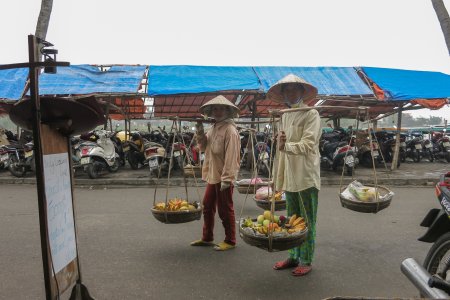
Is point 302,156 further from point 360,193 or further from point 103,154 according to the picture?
point 103,154

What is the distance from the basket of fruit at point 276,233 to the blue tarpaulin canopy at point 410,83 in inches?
295

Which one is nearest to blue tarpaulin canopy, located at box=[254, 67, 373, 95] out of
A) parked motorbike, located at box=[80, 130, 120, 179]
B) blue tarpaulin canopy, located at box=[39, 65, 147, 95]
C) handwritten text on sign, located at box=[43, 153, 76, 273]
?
blue tarpaulin canopy, located at box=[39, 65, 147, 95]

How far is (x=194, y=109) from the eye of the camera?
1413 cm

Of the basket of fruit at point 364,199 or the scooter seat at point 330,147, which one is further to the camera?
the scooter seat at point 330,147

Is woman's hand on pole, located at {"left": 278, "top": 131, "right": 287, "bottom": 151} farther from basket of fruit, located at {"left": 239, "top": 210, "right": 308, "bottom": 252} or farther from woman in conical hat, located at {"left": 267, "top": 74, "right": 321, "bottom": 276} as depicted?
basket of fruit, located at {"left": 239, "top": 210, "right": 308, "bottom": 252}

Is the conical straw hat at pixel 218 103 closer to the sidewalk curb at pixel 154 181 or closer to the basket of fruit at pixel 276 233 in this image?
the basket of fruit at pixel 276 233

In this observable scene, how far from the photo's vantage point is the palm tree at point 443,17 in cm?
962

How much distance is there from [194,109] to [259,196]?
9741 mm

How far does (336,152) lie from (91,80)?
253 inches

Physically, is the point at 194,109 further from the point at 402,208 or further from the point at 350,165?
the point at 402,208

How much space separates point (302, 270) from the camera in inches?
133

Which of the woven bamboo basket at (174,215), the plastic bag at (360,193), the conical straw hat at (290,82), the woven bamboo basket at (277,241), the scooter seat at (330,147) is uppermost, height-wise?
the conical straw hat at (290,82)

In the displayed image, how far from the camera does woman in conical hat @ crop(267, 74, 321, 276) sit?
326cm

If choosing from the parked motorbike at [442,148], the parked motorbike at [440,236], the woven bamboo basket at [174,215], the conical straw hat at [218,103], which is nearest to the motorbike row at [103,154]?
the conical straw hat at [218,103]
